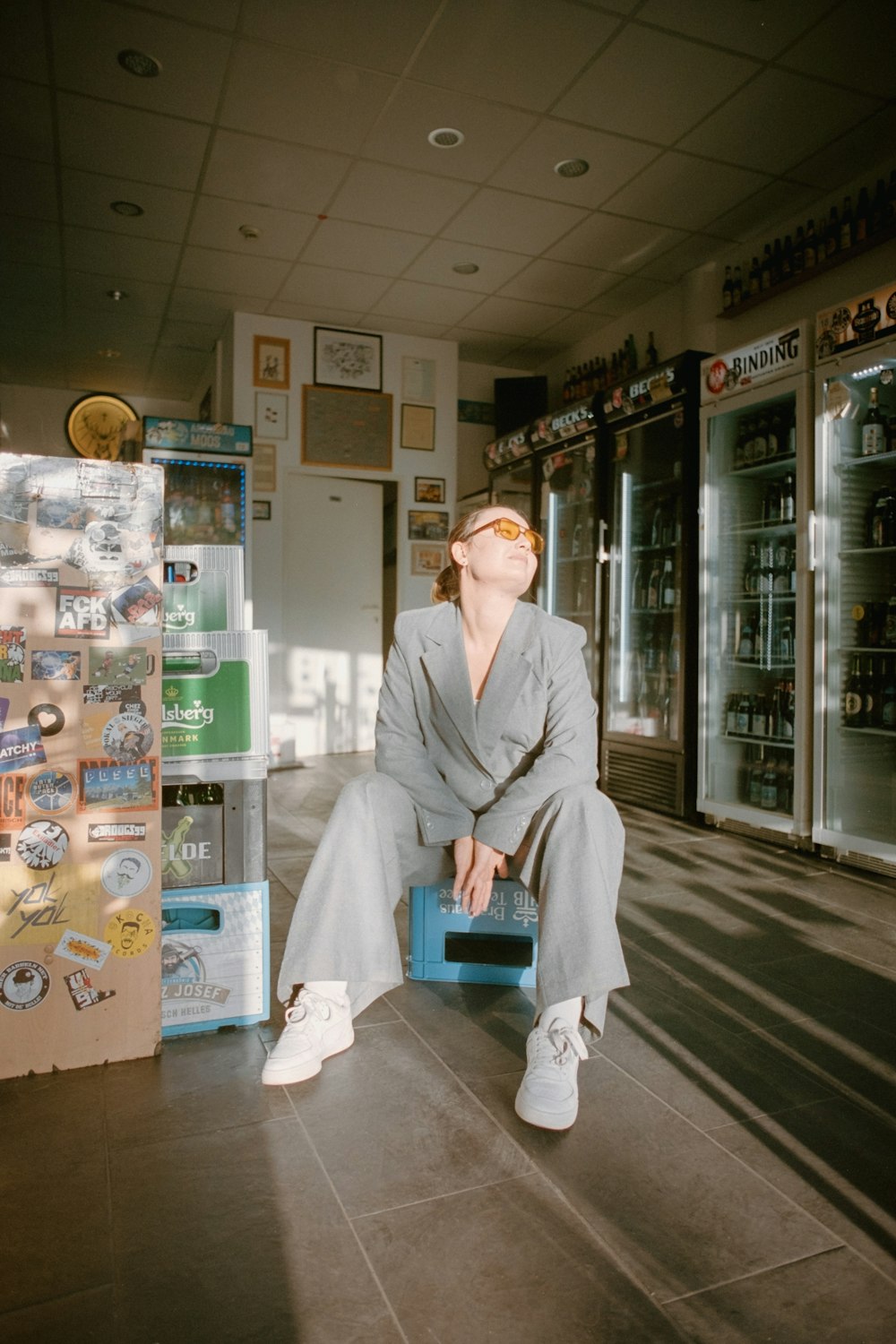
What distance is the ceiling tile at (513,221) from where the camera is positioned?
14.3 ft

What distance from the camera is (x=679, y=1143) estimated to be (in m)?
1.40

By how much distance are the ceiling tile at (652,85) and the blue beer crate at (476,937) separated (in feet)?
→ 10.3

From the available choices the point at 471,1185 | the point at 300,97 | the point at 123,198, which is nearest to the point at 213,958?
the point at 471,1185

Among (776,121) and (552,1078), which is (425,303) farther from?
(552,1078)

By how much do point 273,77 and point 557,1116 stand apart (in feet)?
12.4

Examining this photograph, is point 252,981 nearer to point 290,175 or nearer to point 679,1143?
point 679,1143

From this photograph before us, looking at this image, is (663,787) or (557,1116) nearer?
(557,1116)

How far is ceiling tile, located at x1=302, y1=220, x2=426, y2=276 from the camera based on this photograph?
468 cm

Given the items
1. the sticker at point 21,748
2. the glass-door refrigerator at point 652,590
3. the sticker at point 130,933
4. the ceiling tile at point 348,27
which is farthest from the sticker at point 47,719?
the glass-door refrigerator at point 652,590

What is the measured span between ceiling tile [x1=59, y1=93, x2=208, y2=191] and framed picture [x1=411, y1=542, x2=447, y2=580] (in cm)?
293

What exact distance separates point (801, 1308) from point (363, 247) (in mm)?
5109

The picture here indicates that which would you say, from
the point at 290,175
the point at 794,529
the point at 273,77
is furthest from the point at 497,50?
the point at 794,529

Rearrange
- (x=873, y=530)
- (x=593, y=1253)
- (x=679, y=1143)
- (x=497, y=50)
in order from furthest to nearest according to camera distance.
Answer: (x=873, y=530)
(x=497, y=50)
(x=679, y=1143)
(x=593, y=1253)

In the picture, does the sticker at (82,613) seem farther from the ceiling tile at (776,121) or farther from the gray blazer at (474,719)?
the ceiling tile at (776,121)
